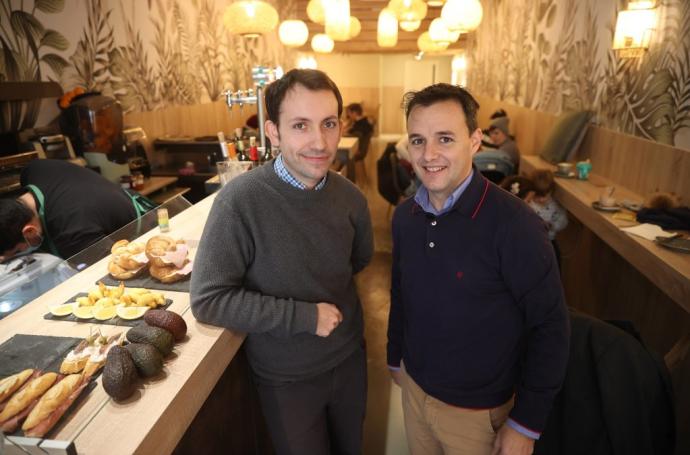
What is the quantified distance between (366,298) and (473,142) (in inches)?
112

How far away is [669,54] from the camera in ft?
9.05

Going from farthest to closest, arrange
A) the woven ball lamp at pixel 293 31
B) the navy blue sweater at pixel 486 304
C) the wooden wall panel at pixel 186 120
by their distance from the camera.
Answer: the woven ball lamp at pixel 293 31, the wooden wall panel at pixel 186 120, the navy blue sweater at pixel 486 304

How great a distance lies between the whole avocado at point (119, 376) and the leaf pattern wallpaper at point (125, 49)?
319 centimetres

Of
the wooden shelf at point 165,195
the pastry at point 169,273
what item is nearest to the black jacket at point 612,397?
the pastry at point 169,273

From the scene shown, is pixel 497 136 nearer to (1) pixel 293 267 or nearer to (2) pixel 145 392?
(1) pixel 293 267

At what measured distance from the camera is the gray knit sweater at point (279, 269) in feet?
4.05

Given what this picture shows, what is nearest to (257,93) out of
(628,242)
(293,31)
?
(628,242)

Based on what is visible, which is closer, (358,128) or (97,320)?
(97,320)

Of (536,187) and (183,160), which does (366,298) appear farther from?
(183,160)

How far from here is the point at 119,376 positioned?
3.08 ft

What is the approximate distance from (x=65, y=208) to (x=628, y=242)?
118 inches

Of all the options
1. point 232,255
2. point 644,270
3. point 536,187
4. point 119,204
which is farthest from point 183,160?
point 644,270

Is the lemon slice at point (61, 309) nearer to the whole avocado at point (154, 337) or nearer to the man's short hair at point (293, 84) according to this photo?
the whole avocado at point (154, 337)

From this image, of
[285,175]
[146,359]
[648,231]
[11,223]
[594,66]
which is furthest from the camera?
[594,66]
